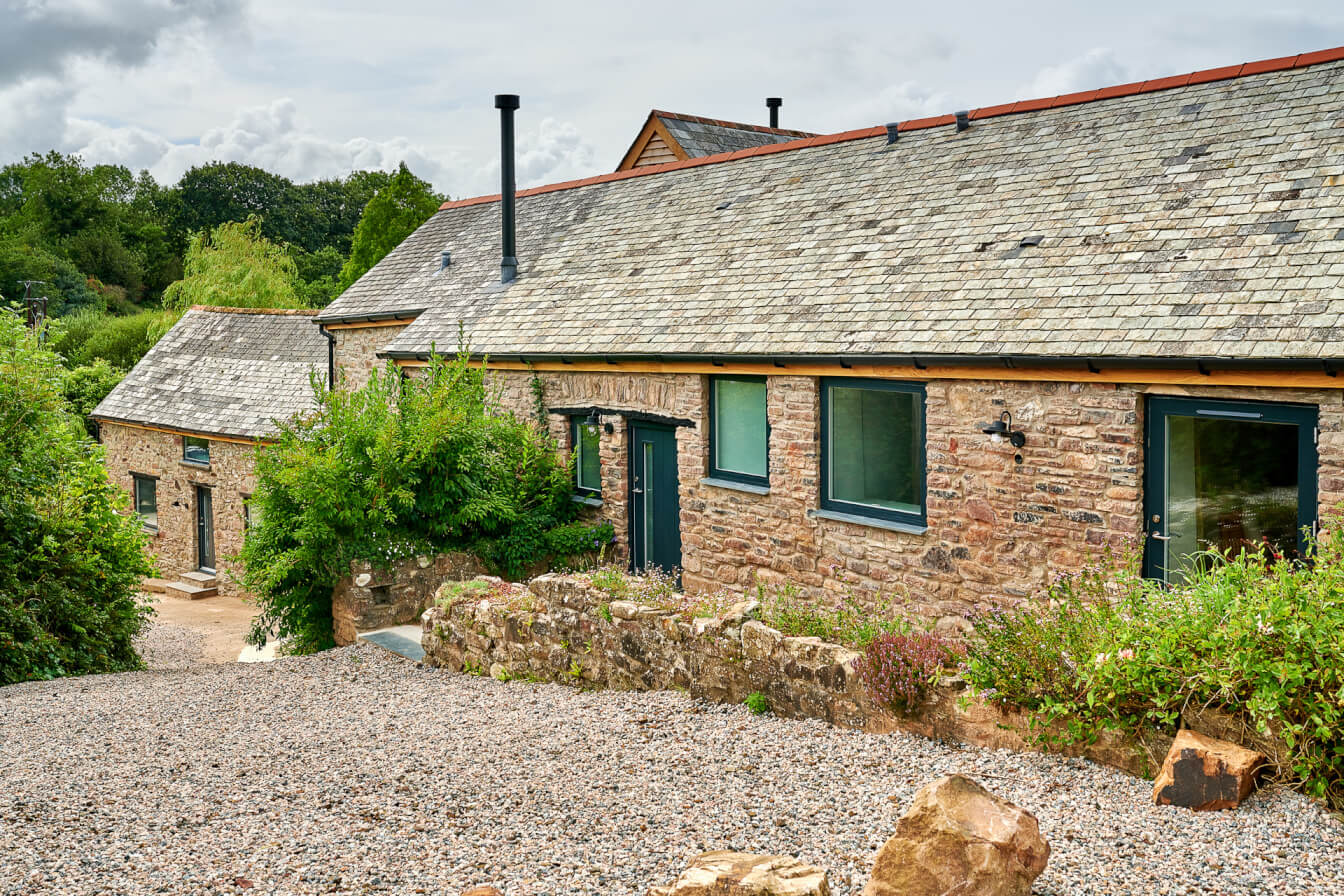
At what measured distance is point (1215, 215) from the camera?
371 inches

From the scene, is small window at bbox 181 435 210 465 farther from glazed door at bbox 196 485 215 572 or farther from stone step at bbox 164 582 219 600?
stone step at bbox 164 582 219 600

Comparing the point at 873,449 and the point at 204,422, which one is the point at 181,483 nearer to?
the point at 204,422

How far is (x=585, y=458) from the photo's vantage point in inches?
558

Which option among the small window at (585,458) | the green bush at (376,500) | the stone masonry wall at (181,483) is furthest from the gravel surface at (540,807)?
the stone masonry wall at (181,483)

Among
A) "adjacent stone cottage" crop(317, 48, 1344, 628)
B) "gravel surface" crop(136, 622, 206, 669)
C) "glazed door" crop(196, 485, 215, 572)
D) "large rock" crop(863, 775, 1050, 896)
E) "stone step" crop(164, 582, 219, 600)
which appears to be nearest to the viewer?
"large rock" crop(863, 775, 1050, 896)

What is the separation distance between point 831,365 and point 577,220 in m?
8.33

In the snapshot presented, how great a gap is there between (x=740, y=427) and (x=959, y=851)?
320 inches

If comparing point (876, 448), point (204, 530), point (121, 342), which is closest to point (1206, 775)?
point (876, 448)

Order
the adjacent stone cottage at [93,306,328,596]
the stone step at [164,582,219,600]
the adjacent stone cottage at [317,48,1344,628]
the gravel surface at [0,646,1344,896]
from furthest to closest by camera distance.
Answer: the stone step at [164,582,219,600]
the adjacent stone cottage at [93,306,328,596]
the adjacent stone cottage at [317,48,1344,628]
the gravel surface at [0,646,1344,896]

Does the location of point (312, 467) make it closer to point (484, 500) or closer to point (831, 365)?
point (484, 500)

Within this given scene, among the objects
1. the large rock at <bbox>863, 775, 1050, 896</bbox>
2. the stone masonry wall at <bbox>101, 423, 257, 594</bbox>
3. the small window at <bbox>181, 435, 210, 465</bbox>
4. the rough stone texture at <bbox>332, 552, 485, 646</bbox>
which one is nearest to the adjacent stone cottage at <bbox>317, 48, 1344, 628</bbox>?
the rough stone texture at <bbox>332, 552, 485, 646</bbox>

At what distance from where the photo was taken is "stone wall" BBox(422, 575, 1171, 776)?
593cm

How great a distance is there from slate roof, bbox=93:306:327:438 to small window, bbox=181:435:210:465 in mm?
464

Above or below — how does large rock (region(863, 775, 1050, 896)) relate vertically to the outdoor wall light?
below
